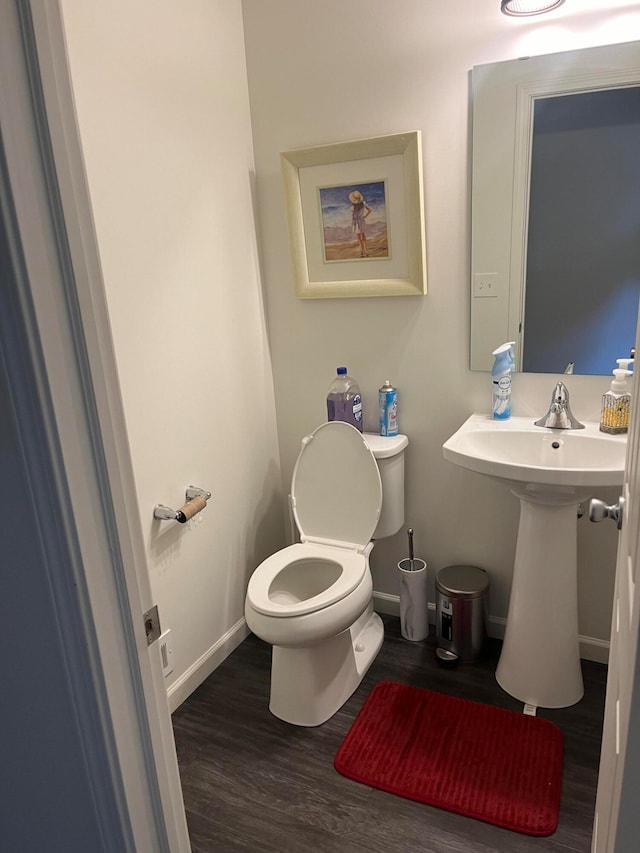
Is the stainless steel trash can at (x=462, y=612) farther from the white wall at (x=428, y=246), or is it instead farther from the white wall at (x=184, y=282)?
the white wall at (x=184, y=282)

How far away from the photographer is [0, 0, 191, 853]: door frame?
66 centimetres

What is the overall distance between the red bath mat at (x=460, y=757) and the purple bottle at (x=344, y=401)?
3.23 feet

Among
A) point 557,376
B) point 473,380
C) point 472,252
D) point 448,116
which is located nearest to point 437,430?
point 473,380

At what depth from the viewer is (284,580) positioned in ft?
7.34

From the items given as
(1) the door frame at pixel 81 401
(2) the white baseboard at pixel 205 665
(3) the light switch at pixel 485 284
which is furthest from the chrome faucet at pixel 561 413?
(2) the white baseboard at pixel 205 665

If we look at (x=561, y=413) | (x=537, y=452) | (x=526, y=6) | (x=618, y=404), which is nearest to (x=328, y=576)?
(x=537, y=452)

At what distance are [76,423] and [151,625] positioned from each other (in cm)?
34

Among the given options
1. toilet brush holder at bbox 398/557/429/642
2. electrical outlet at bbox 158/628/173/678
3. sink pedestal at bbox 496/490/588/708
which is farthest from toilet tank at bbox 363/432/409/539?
electrical outlet at bbox 158/628/173/678

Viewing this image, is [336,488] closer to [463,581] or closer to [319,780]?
[463,581]

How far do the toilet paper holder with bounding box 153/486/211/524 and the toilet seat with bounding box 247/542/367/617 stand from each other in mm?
314

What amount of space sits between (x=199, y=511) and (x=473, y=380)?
3.44 feet

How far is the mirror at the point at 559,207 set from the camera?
1806 millimetres

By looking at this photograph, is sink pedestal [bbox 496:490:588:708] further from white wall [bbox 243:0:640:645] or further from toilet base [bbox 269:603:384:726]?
toilet base [bbox 269:603:384:726]

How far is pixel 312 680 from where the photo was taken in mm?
2023
